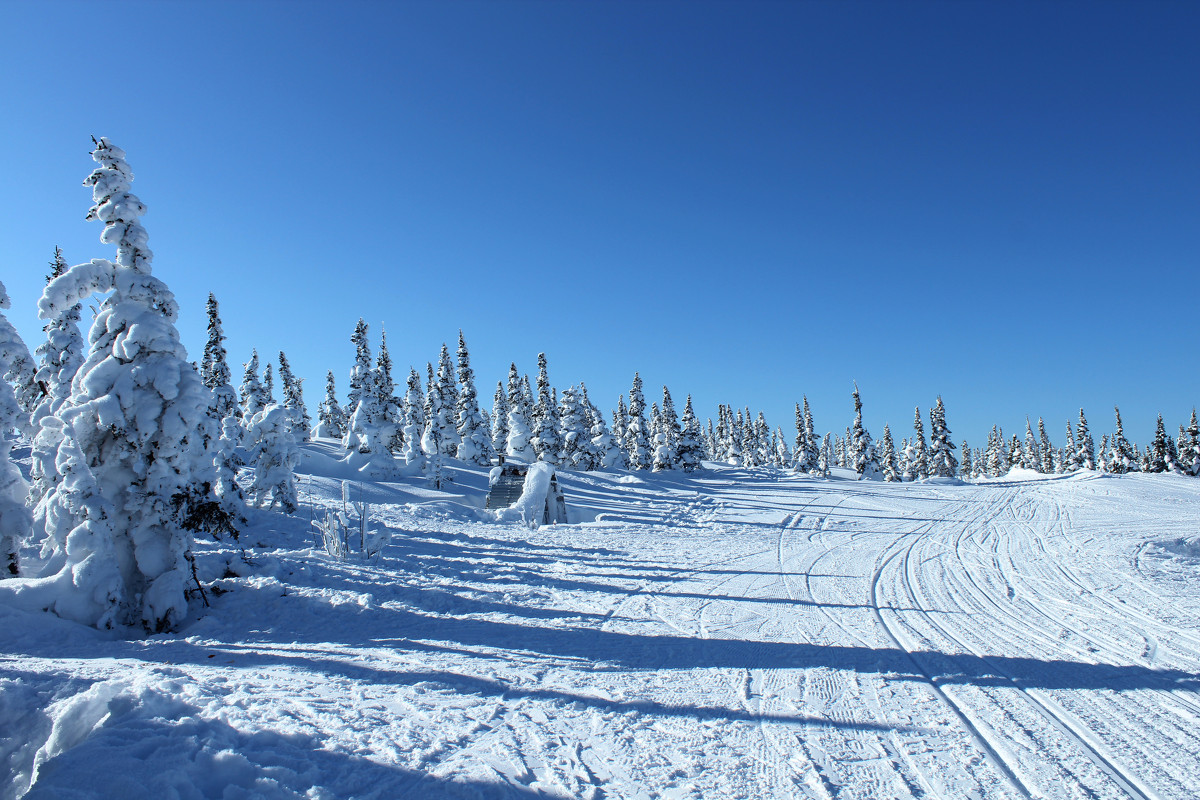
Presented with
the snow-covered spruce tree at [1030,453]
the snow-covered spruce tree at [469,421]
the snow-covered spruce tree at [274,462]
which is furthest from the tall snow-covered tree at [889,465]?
the snow-covered spruce tree at [274,462]

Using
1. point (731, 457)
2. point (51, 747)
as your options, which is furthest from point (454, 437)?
point (731, 457)

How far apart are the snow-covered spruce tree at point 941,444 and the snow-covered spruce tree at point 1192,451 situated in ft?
68.7

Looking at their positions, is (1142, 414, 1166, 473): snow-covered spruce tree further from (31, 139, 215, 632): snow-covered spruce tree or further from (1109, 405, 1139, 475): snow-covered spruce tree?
(31, 139, 215, 632): snow-covered spruce tree

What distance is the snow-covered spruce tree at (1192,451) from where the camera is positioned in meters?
56.5

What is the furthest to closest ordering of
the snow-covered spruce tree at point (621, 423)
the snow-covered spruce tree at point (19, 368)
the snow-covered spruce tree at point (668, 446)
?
the snow-covered spruce tree at point (621, 423)
the snow-covered spruce tree at point (668, 446)
the snow-covered spruce tree at point (19, 368)

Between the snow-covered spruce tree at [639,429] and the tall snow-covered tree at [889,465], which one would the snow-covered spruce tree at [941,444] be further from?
the snow-covered spruce tree at [639,429]

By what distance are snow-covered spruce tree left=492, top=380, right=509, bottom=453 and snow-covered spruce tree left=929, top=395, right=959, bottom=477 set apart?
183 ft

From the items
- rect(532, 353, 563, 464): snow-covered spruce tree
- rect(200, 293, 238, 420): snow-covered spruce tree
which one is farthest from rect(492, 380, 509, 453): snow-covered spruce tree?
rect(200, 293, 238, 420): snow-covered spruce tree

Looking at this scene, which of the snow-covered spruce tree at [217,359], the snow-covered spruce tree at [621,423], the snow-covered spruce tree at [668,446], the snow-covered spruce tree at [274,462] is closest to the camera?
the snow-covered spruce tree at [274,462]

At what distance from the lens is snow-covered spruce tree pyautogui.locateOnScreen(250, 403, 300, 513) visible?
2056 centimetres

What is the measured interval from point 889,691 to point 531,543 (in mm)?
12616

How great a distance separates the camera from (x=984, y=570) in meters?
13.0

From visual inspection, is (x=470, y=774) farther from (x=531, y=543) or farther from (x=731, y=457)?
(x=731, y=457)

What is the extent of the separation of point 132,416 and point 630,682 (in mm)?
9560
